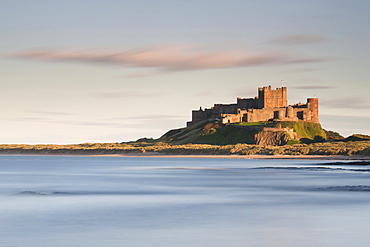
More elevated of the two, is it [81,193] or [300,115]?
[300,115]

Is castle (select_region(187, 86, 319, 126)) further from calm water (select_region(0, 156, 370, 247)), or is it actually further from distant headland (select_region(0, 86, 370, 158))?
calm water (select_region(0, 156, 370, 247))

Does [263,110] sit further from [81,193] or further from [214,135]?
[81,193]

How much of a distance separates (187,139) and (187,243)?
153 m

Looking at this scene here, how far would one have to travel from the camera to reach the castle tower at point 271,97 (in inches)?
7215

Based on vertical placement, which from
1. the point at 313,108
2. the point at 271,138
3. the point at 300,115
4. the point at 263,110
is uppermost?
the point at 313,108

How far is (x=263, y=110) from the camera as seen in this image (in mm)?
178250

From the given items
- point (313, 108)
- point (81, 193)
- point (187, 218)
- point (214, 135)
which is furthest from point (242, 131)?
point (187, 218)

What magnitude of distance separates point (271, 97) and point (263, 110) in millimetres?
7351

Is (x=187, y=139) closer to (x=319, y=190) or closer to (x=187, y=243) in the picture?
(x=319, y=190)

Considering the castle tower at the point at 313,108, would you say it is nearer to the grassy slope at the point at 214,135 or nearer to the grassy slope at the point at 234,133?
the grassy slope at the point at 234,133

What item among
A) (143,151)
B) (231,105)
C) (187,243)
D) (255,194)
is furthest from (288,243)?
(231,105)

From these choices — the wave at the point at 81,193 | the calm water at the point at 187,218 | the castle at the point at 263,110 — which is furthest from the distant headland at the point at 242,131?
the calm water at the point at 187,218

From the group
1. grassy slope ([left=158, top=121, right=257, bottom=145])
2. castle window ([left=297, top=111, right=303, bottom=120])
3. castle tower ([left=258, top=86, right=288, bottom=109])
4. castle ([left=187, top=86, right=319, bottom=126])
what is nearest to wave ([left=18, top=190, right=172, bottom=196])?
grassy slope ([left=158, top=121, right=257, bottom=145])

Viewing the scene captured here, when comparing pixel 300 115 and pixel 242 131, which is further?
pixel 300 115
